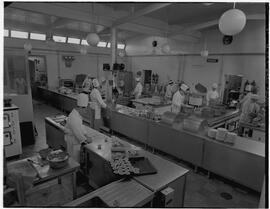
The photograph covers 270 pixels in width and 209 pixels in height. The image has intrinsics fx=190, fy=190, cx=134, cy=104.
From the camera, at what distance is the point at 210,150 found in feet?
10.0

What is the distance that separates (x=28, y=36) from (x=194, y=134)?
25.9ft

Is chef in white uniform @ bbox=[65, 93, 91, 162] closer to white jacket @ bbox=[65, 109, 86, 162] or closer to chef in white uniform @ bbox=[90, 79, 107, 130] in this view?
white jacket @ bbox=[65, 109, 86, 162]

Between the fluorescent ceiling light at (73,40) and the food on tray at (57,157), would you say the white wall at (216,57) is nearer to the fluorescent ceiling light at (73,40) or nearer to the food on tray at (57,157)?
the fluorescent ceiling light at (73,40)

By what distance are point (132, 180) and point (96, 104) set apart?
3.12 m

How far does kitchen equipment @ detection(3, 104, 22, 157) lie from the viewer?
3432 mm

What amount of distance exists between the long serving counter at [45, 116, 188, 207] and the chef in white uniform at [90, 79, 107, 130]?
5.90 feet

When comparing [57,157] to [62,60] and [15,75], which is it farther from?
[62,60]

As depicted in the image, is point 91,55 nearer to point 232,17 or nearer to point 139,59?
point 139,59

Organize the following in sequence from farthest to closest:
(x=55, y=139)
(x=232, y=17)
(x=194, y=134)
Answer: (x=55, y=139)
(x=194, y=134)
(x=232, y=17)

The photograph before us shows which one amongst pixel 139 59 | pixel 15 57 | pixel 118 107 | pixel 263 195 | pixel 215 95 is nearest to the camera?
pixel 263 195

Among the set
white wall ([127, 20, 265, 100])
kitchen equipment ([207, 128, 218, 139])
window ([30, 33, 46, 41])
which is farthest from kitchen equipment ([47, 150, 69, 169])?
window ([30, 33, 46, 41])

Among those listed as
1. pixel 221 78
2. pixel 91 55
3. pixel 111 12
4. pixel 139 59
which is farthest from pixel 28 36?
pixel 221 78

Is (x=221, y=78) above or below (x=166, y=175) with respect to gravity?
above

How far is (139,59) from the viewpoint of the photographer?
10695 mm
